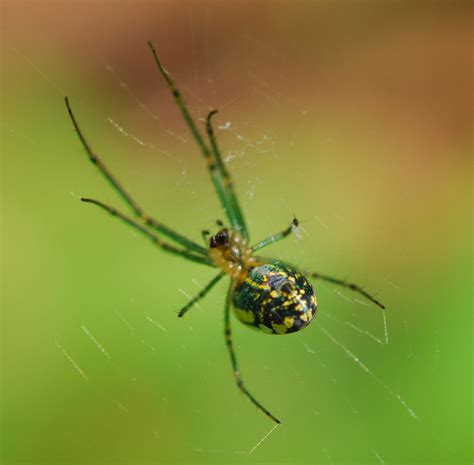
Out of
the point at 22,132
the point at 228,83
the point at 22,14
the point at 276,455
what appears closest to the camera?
the point at 276,455

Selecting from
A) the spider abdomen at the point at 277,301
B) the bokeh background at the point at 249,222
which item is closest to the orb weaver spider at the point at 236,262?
A: the spider abdomen at the point at 277,301

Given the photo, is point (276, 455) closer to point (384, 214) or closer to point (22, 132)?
point (384, 214)

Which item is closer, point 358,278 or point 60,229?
point 358,278

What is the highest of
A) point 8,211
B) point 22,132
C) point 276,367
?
point 22,132

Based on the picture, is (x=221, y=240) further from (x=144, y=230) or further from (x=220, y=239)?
(x=144, y=230)

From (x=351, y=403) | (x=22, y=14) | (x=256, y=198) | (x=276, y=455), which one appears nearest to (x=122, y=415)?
(x=276, y=455)

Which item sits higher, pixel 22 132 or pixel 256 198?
pixel 22 132

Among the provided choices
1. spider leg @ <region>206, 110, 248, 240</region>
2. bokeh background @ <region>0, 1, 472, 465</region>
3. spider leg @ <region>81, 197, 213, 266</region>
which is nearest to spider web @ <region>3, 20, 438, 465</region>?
bokeh background @ <region>0, 1, 472, 465</region>
